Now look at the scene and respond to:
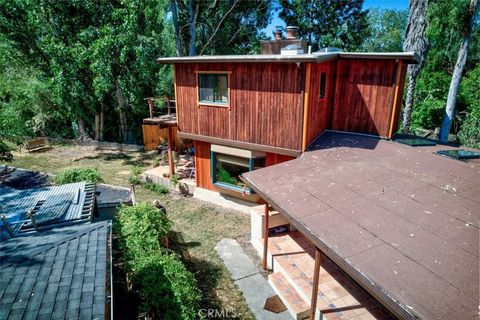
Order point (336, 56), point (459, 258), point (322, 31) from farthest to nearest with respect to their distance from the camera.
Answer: point (322, 31)
point (336, 56)
point (459, 258)

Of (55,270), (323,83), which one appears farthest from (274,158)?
(55,270)

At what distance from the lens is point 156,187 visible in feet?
47.4

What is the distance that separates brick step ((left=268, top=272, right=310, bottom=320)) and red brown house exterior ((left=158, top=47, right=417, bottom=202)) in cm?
405

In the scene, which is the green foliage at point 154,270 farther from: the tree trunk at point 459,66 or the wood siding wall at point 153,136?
the tree trunk at point 459,66

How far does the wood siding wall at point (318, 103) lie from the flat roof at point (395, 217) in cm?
121

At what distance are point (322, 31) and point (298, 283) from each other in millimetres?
25725

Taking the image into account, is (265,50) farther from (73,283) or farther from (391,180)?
(73,283)

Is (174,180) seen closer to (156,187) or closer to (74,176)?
(156,187)

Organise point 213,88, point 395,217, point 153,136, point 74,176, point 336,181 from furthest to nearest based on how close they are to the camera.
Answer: point 153,136 < point 74,176 < point 213,88 < point 336,181 < point 395,217

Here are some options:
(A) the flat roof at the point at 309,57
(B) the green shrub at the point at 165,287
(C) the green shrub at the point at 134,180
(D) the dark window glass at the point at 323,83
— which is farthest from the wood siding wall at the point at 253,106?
(B) the green shrub at the point at 165,287

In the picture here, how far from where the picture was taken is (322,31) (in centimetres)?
2712

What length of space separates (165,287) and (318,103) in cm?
758

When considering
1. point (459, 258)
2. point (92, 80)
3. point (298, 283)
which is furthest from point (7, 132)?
point (459, 258)

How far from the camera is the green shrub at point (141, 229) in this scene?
7.37m
